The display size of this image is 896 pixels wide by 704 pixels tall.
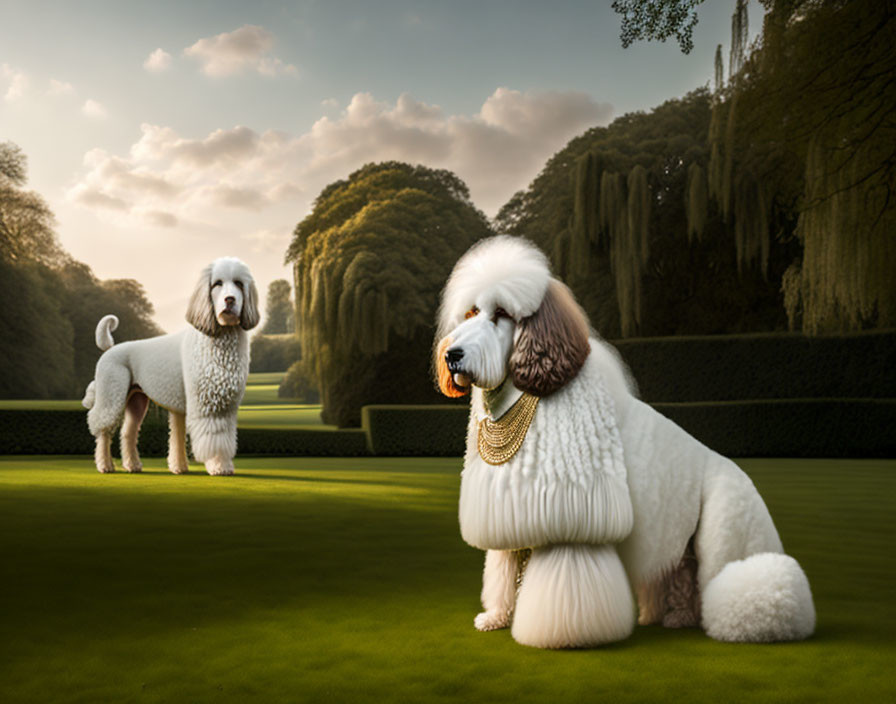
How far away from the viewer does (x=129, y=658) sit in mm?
3258

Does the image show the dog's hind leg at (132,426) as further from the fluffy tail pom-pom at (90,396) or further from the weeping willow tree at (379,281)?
the weeping willow tree at (379,281)

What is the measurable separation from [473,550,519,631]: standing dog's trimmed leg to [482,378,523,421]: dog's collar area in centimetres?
63

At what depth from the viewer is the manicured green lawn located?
2.92 meters

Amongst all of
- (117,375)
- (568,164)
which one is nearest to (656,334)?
(568,164)

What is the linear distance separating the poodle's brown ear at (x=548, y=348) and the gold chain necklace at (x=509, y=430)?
0.09m

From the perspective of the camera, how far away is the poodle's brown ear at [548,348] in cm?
332

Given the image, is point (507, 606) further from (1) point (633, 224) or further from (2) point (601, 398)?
(1) point (633, 224)

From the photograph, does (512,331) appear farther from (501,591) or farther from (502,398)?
(501,591)

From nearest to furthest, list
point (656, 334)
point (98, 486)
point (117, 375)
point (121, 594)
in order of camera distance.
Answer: point (121, 594) < point (98, 486) < point (117, 375) < point (656, 334)

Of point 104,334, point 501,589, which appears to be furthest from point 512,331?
point 104,334

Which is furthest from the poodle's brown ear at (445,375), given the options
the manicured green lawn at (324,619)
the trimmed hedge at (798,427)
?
the trimmed hedge at (798,427)

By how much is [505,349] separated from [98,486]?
7000 mm

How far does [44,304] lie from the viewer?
85.3ft

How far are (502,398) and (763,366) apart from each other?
16365mm
